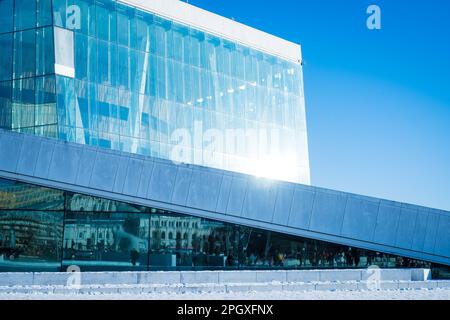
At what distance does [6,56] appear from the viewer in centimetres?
3575

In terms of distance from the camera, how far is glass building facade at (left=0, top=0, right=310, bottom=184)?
34.7m

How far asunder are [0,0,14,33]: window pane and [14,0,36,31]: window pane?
0.26 meters

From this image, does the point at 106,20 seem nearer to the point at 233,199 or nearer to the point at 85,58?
the point at 85,58

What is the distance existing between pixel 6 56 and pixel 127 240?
18.6m

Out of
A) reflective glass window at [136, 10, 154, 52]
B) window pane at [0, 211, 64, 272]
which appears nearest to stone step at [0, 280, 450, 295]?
window pane at [0, 211, 64, 272]

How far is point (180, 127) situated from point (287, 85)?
484 inches

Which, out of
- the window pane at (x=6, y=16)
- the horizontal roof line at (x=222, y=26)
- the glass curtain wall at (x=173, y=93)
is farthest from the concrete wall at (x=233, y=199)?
the horizontal roof line at (x=222, y=26)

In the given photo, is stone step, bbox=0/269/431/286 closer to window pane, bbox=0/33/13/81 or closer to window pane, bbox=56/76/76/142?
window pane, bbox=56/76/76/142

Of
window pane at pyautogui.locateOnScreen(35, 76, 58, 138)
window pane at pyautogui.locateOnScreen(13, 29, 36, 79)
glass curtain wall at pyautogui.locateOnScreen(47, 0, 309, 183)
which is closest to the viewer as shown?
window pane at pyautogui.locateOnScreen(35, 76, 58, 138)

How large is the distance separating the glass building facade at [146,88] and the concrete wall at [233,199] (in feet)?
44.3

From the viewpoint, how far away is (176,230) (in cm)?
2119

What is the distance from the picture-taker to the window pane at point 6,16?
35.4 m
